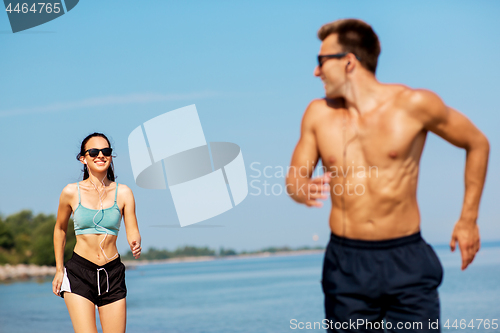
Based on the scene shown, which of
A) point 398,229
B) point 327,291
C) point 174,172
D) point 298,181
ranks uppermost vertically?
point 298,181

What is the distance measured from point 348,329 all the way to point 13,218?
85.0 meters

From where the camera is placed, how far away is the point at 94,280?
4.50 meters

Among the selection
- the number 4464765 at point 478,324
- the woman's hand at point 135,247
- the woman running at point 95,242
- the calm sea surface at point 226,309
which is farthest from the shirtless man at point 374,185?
the number 4464765 at point 478,324

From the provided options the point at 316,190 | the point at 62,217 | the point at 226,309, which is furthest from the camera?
the point at 226,309

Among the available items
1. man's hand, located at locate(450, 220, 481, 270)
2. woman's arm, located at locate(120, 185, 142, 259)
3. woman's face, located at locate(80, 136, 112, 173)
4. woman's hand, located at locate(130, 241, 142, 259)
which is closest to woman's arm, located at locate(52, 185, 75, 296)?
woman's face, located at locate(80, 136, 112, 173)

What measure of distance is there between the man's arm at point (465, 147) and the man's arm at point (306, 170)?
57cm

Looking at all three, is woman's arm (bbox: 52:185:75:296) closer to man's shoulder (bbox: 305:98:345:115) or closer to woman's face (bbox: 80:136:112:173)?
woman's face (bbox: 80:136:112:173)

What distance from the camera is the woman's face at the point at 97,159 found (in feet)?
15.2

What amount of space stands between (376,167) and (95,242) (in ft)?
8.62

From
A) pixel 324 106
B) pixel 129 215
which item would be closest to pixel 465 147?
pixel 324 106

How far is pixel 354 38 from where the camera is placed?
9.61 ft

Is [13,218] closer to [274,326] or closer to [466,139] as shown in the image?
[274,326]

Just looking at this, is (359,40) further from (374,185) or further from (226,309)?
(226,309)

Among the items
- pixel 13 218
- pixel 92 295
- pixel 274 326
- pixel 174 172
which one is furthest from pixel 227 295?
pixel 13 218
